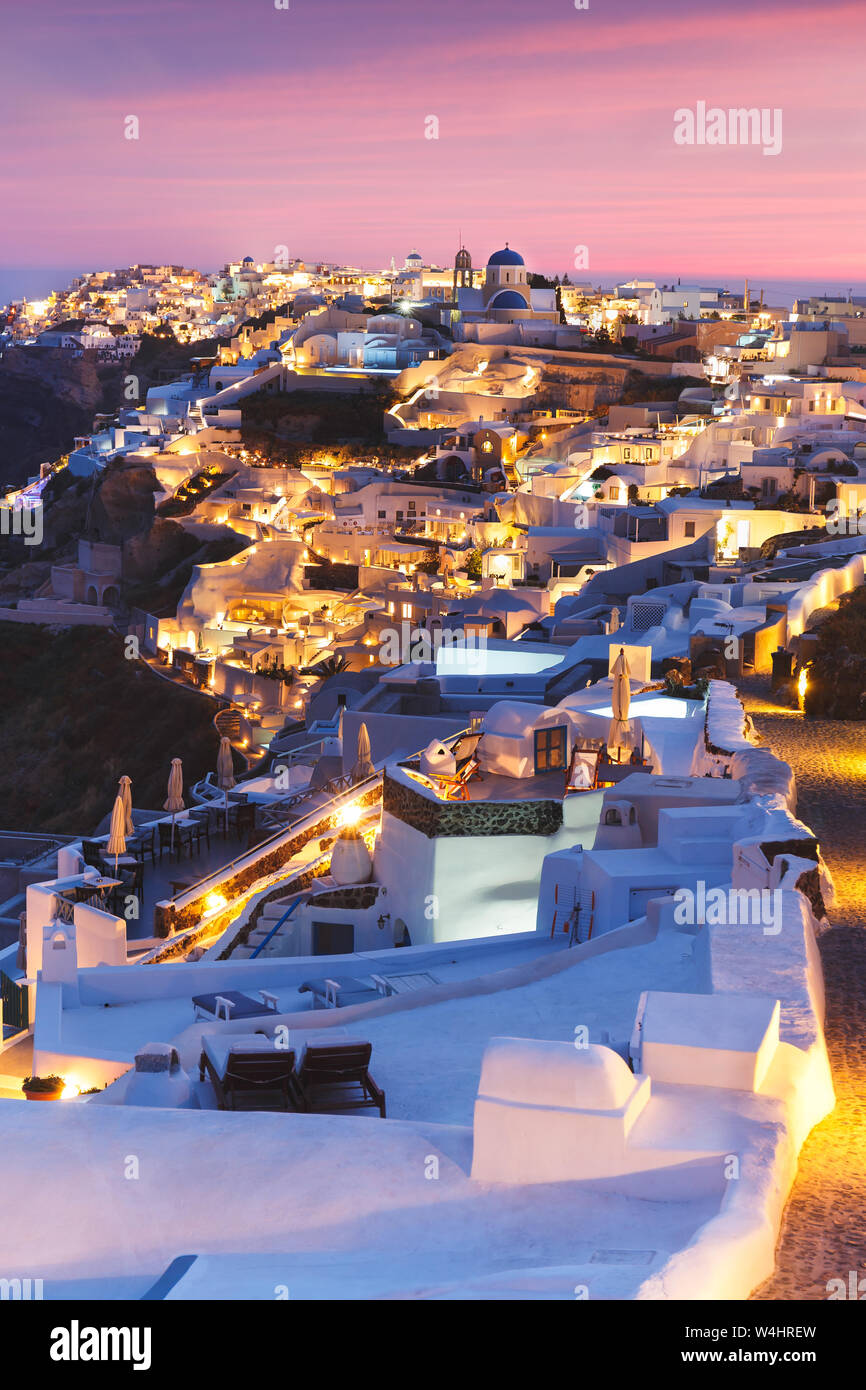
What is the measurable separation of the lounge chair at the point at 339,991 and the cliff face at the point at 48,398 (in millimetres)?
85967

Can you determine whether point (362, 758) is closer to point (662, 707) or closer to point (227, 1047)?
point (662, 707)

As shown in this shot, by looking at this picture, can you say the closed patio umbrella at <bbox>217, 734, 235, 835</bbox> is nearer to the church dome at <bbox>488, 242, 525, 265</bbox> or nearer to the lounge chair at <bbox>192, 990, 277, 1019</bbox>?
the lounge chair at <bbox>192, 990, 277, 1019</bbox>

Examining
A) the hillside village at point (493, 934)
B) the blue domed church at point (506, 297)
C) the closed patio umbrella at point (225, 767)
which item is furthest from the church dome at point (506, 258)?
the closed patio umbrella at point (225, 767)

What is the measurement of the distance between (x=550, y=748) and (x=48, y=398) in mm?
85939

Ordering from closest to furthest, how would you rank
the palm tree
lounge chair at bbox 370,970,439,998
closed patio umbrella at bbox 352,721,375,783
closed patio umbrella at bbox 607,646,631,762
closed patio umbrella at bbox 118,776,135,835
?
lounge chair at bbox 370,970,439,998
closed patio umbrella at bbox 607,646,631,762
closed patio umbrella at bbox 352,721,375,783
closed patio umbrella at bbox 118,776,135,835
the palm tree

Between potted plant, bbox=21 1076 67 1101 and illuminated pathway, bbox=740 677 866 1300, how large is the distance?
397 centimetres

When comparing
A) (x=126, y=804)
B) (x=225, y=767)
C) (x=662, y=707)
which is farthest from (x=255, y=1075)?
(x=225, y=767)

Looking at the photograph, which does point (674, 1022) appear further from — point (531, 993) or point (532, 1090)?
point (531, 993)

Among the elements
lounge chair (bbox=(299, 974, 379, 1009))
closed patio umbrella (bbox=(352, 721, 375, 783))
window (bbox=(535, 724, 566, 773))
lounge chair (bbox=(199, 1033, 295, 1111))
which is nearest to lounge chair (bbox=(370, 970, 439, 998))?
lounge chair (bbox=(299, 974, 379, 1009))

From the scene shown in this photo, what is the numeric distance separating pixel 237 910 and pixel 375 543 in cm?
3022

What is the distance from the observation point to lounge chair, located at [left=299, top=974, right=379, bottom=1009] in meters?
8.29

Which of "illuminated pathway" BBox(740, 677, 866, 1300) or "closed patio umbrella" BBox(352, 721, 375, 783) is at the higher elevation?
"illuminated pathway" BBox(740, 677, 866, 1300)

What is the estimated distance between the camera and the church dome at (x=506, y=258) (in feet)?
210

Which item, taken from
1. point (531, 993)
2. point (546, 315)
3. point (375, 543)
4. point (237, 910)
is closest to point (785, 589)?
point (237, 910)
